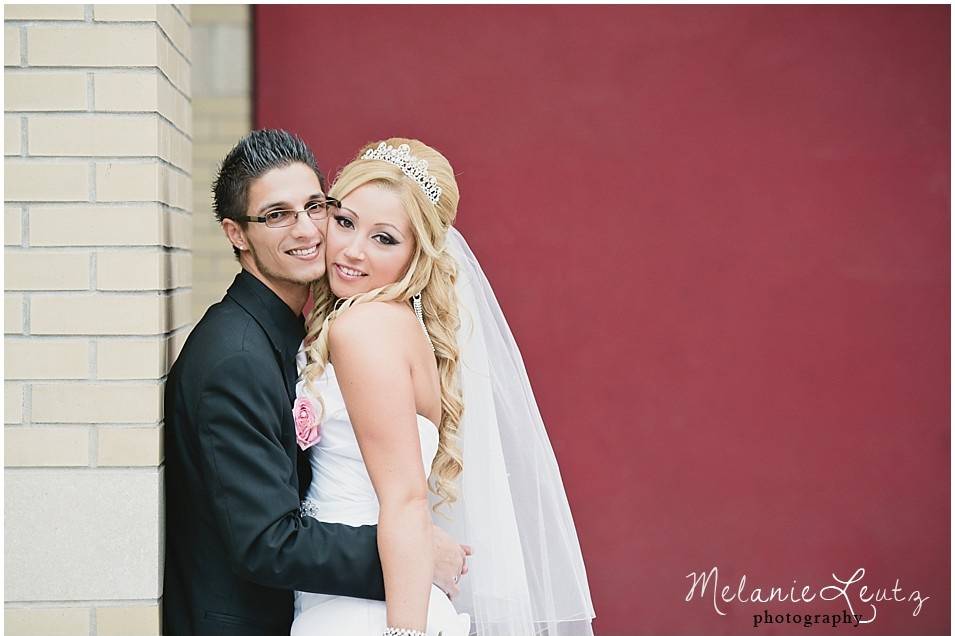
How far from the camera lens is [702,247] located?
3791mm

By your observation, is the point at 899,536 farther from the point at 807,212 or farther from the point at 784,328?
the point at 807,212

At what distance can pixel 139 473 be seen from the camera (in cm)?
229

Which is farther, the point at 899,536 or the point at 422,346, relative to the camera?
the point at 899,536

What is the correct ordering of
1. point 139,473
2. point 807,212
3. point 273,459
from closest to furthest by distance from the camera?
point 273,459
point 139,473
point 807,212

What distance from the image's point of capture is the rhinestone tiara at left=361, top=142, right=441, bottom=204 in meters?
2.47

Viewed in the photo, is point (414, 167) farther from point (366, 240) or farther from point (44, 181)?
point (44, 181)

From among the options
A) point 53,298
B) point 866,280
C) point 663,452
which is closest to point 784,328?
point 866,280

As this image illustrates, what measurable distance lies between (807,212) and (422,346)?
6.72 ft

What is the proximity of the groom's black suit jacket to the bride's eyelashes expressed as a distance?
256 mm

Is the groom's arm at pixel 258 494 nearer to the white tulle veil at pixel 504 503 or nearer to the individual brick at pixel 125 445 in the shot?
the individual brick at pixel 125 445

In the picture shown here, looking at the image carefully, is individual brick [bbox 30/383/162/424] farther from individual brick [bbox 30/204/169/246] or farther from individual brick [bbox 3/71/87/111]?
individual brick [bbox 3/71/87/111]

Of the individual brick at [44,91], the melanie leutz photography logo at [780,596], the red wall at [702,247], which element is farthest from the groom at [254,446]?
the melanie leutz photography logo at [780,596]

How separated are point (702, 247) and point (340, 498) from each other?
199 cm

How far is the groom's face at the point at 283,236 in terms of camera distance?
7.75 ft
